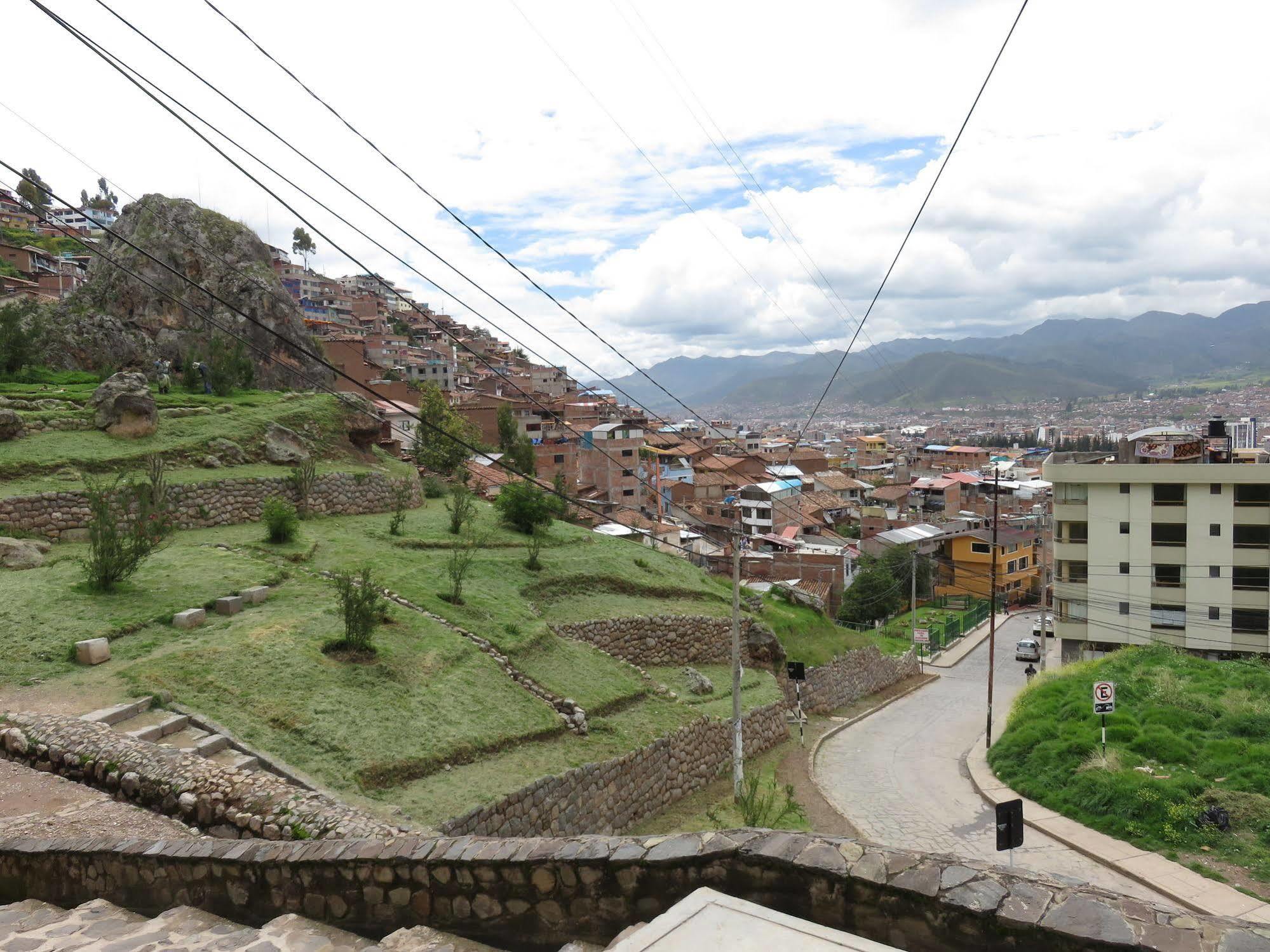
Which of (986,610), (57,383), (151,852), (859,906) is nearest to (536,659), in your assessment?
(151,852)

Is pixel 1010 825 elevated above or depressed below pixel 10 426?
below

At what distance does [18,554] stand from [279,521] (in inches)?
194

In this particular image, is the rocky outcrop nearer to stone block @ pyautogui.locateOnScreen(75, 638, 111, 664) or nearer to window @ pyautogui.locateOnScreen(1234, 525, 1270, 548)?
stone block @ pyautogui.locateOnScreen(75, 638, 111, 664)

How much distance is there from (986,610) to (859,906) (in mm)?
53298

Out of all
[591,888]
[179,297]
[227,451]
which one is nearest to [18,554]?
[227,451]

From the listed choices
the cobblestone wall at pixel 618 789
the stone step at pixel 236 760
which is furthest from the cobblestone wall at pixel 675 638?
the stone step at pixel 236 760

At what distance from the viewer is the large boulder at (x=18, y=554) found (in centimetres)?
1552

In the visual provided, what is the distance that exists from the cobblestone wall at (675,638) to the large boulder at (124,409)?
46.6ft

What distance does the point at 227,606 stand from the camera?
46.2ft

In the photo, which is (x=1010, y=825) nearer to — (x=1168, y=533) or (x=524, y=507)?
(x=524, y=507)

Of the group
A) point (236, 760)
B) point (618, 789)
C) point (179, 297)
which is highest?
point (179, 297)

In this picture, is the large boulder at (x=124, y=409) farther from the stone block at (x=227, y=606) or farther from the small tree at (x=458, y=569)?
the stone block at (x=227, y=606)

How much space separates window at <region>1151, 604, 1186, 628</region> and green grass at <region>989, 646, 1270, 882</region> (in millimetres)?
Answer: 10626

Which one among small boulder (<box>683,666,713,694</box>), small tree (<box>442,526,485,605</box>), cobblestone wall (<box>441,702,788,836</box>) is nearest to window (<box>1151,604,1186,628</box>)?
cobblestone wall (<box>441,702,788,836</box>)
